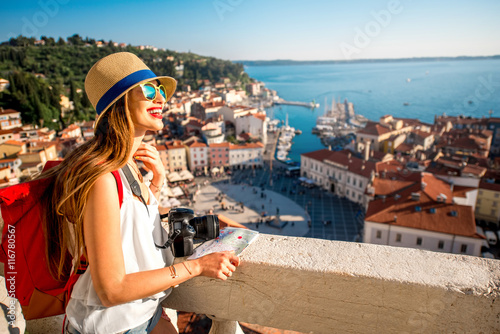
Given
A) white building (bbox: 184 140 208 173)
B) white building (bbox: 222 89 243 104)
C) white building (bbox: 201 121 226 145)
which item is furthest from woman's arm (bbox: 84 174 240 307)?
white building (bbox: 222 89 243 104)

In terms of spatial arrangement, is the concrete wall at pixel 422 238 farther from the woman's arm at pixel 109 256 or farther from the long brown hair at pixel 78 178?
the long brown hair at pixel 78 178

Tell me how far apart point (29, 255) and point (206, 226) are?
0.77 meters

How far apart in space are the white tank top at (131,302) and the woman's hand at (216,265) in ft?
0.64

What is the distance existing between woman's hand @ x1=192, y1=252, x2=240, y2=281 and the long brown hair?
48 cm

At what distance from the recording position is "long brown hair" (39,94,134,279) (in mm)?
1125

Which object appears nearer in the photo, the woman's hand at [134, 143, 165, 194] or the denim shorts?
the denim shorts

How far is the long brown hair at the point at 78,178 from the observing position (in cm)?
112

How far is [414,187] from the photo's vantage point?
→ 17.6m

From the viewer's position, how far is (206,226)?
1.63 meters

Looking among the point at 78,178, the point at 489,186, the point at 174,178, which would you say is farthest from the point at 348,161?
the point at 78,178

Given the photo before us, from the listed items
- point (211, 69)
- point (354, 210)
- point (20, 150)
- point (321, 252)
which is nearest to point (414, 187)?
point (354, 210)

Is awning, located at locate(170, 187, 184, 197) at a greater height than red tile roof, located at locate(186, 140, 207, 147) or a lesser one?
lesser

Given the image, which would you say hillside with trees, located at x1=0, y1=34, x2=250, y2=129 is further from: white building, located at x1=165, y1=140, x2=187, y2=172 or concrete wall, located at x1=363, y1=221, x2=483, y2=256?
concrete wall, located at x1=363, y1=221, x2=483, y2=256

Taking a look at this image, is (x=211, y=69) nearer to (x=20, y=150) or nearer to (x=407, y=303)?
(x=20, y=150)
